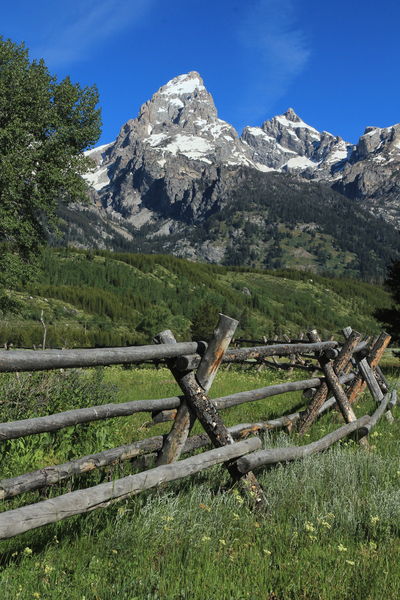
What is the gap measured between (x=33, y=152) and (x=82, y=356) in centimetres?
1733

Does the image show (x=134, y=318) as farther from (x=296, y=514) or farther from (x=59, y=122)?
(x=296, y=514)

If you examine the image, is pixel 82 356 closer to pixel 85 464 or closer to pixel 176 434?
pixel 85 464

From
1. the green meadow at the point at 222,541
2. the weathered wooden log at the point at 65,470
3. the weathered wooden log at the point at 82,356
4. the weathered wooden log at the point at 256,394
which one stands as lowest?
the weathered wooden log at the point at 65,470

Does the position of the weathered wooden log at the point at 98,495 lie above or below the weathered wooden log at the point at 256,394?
below

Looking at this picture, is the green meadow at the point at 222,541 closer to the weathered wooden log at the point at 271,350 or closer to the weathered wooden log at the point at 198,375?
the weathered wooden log at the point at 198,375

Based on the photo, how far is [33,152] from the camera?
18688 mm

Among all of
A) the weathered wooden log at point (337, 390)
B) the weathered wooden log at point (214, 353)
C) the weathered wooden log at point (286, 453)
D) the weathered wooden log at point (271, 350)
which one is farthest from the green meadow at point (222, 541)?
the weathered wooden log at point (337, 390)

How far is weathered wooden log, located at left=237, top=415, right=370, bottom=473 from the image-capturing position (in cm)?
485

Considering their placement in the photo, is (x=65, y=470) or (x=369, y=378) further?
(x=369, y=378)

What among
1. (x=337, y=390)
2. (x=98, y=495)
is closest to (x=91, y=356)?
(x=98, y=495)

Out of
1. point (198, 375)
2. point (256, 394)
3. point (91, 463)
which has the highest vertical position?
point (198, 375)

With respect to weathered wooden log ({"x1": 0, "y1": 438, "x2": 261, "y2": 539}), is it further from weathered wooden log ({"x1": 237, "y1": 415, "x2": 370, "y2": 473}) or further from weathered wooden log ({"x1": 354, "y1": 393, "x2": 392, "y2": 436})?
weathered wooden log ({"x1": 354, "y1": 393, "x2": 392, "y2": 436})

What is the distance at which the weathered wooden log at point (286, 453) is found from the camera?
4.85 metres

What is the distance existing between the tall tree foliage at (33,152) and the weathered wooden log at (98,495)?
52.8 ft
